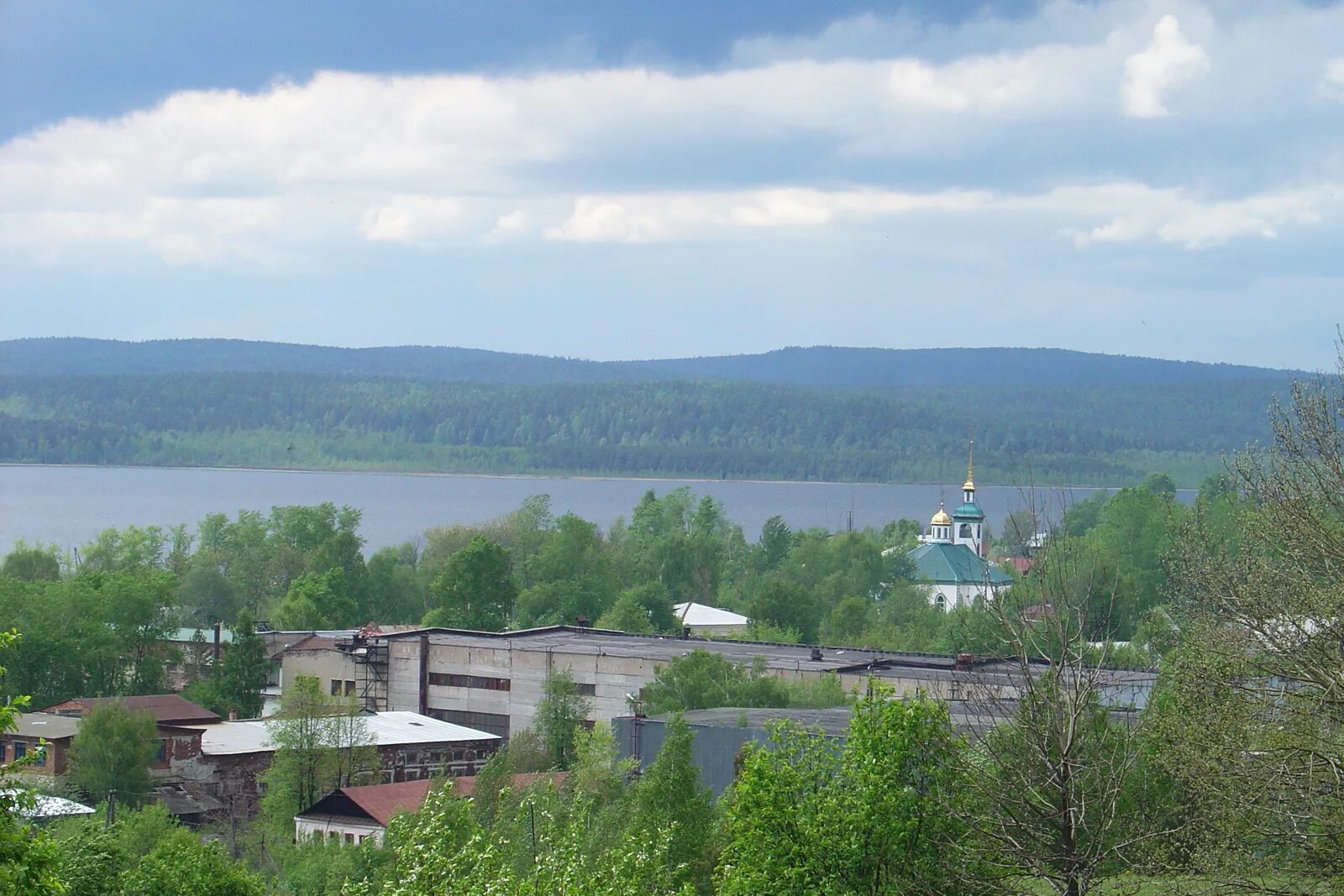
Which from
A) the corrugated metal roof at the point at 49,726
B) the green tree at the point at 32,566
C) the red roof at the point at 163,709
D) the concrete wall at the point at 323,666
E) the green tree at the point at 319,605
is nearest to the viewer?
the corrugated metal roof at the point at 49,726

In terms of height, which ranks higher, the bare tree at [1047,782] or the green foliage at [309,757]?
the bare tree at [1047,782]

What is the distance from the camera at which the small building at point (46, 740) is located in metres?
47.5

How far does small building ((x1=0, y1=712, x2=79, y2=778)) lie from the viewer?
47.5 meters

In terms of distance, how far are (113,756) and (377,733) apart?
8.49 metres

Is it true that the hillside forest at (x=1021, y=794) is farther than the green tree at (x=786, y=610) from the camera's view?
No

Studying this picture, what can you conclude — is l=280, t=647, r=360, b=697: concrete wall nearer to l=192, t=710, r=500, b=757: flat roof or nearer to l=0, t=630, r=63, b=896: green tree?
l=192, t=710, r=500, b=757: flat roof

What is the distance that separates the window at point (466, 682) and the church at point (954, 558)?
4124 centimetres

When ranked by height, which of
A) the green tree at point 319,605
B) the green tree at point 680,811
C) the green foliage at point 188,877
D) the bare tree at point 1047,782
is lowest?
the green tree at point 319,605

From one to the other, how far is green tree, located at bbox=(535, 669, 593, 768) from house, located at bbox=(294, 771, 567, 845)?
9.48m

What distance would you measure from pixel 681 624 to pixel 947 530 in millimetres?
40013

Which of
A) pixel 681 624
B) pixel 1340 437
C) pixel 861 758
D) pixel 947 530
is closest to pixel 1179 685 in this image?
pixel 1340 437

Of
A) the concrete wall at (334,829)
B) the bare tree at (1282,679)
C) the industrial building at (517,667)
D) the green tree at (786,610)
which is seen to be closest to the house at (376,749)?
the industrial building at (517,667)

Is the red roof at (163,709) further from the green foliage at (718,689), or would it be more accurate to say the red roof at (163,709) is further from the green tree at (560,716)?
the green foliage at (718,689)

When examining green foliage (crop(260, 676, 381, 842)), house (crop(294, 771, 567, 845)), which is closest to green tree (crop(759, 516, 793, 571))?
green foliage (crop(260, 676, 381, 842))
